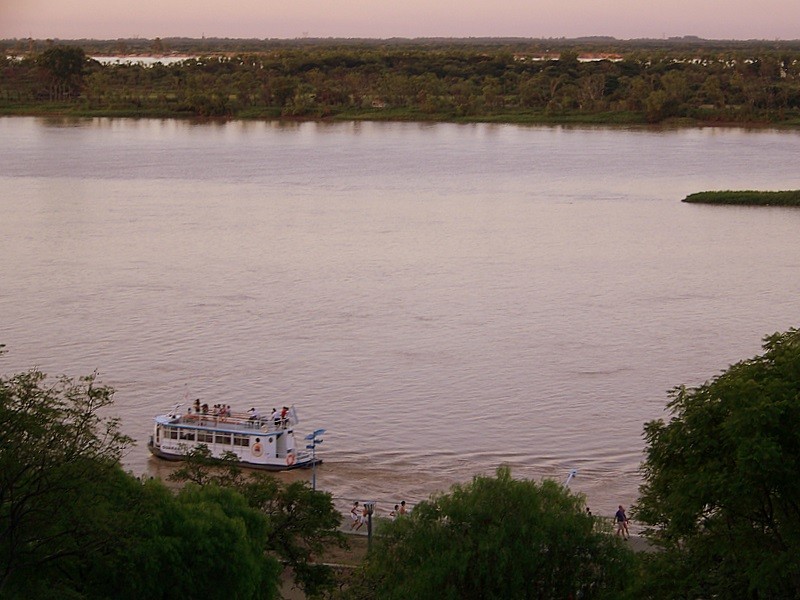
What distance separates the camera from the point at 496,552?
11016 mm

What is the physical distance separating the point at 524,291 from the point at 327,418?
10.6 metres

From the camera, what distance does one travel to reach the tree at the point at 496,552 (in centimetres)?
1104

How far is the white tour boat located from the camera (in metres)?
19.3

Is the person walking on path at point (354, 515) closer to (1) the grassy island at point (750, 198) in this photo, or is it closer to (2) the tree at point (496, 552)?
(2) the tree at point (496, 552)

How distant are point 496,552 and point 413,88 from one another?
268 feet

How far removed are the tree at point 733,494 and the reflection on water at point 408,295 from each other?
6.51 metres

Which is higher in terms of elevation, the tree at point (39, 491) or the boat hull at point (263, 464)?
the tree at point (39, 491)

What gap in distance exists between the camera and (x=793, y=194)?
46.6 m

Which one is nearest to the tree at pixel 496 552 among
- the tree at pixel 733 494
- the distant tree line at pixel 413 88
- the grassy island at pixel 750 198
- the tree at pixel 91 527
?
the tree at pixel 733 494

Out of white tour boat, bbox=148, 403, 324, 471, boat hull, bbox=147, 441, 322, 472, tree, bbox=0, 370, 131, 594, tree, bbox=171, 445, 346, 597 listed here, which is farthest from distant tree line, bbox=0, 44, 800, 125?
tree, bbox=0, 370, 131, 594

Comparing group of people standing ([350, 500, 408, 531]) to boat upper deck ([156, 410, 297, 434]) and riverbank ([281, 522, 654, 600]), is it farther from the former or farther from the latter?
boat upper deck ([156, 410, 297, 434])

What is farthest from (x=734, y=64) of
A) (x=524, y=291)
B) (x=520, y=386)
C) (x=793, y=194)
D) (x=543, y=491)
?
(x=543, y=491)

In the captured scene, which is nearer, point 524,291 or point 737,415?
point 737,415

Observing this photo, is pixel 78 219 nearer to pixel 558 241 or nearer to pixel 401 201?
pixel 401 201
